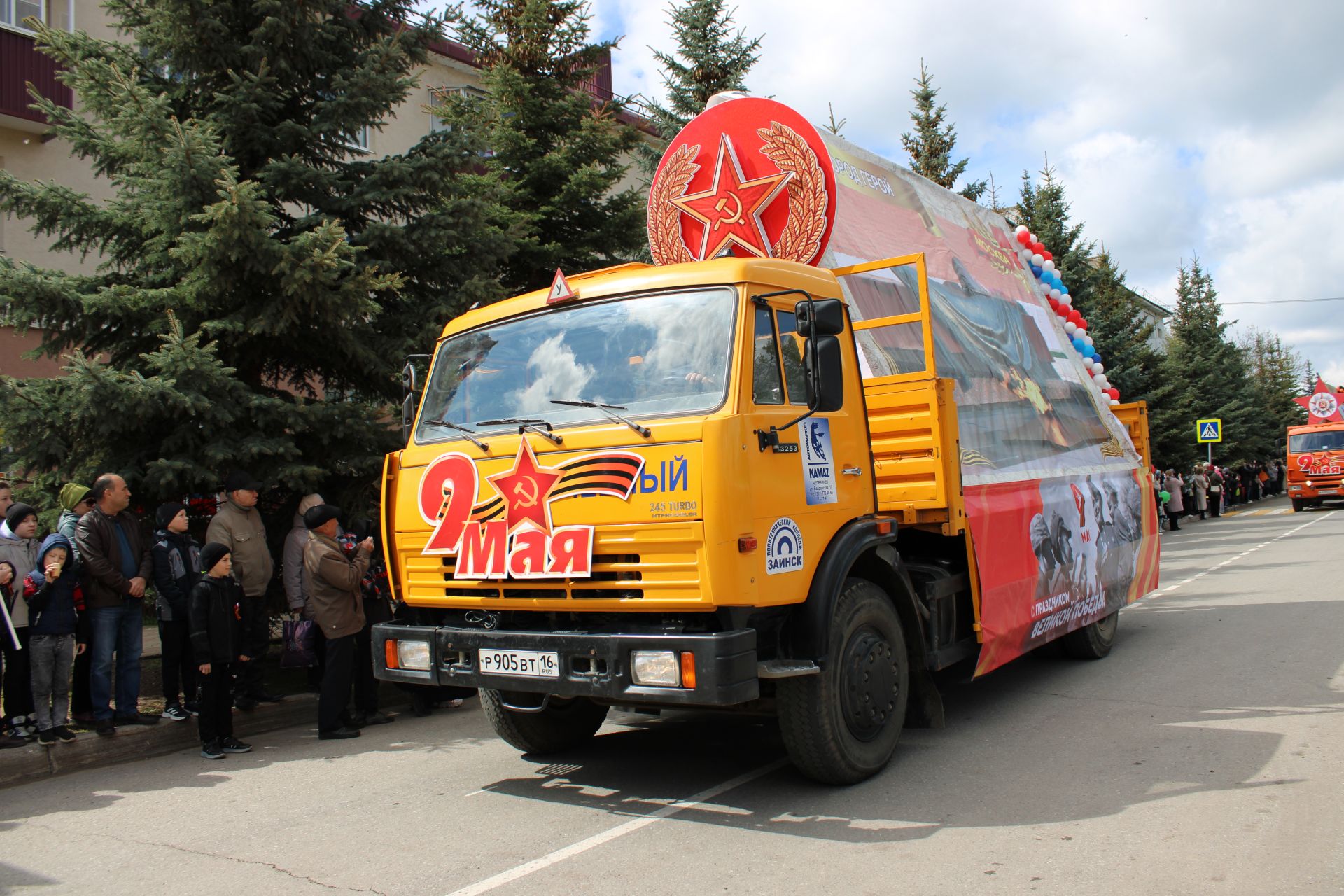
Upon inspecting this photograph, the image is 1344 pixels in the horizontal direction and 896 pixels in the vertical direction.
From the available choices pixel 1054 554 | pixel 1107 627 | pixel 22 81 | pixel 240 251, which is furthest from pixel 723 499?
pixel 22 81

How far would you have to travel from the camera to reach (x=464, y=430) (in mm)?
5453

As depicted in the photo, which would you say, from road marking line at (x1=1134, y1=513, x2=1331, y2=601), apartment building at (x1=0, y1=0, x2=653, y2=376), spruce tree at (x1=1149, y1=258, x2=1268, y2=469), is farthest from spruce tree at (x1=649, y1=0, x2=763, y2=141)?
spruce tree at (x1=1149, y1=258, x2=1268, y2=469)

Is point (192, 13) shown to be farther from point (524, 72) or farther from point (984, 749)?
point (984, 749)

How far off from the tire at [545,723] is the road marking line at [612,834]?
3.28 feet

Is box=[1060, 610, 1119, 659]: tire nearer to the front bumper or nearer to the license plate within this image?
the front bumper

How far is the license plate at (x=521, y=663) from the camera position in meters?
4.79

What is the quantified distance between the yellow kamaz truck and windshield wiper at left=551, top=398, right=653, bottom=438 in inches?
0.6

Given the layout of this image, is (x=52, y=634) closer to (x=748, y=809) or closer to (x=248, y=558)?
(x=248, y=558)

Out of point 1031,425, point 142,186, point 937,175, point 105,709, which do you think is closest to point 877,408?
point 1031,425

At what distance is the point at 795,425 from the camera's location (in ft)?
16.6

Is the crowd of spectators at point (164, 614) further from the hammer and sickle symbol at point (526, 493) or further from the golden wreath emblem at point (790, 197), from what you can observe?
the golden wreath emblem at point (790, 197)

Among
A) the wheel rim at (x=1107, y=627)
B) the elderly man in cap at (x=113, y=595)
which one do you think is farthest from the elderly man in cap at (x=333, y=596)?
the wheel rim at (x=1107, y=627)

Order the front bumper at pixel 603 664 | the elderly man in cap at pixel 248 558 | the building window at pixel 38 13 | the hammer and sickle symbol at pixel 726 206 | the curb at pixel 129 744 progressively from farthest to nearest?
the building window at pixel 38 13 → the elderly man in cap at pixel 248 558 → the hammer and sickle symbol at pixel 726 206 → the curb at pixel 129 744 → the front bumper at pixel 603 664

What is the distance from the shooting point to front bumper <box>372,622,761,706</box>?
4.44 m
